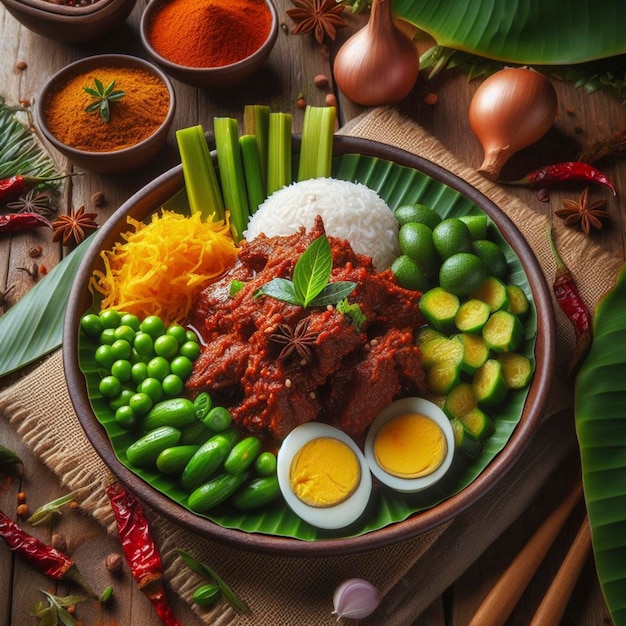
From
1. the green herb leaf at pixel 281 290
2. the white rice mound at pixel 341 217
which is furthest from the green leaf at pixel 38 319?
the green herb leaf at pixel 281 290

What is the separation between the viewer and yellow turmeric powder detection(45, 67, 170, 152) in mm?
4395

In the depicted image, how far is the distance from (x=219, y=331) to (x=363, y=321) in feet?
2.67

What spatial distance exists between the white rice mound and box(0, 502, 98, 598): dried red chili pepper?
6.35ft

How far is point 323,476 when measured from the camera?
3.23 metres

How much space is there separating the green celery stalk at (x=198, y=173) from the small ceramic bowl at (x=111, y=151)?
0.30 metres

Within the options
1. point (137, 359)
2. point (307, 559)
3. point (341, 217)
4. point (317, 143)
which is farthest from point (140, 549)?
point (317, 143)

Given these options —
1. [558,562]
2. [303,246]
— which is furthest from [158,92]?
[558,562]

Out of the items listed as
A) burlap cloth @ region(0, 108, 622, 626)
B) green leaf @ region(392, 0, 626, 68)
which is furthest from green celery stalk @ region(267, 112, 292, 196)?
burlap cloth @ region(0, 108, 622, 626)

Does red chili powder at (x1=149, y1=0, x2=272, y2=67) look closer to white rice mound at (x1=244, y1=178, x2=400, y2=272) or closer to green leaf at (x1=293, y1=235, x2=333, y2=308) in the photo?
white rice mound at (x1=244, y1=178, x2=400, y2=272)

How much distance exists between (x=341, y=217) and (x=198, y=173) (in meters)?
0.86

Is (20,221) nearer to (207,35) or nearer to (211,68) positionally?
(211,68)

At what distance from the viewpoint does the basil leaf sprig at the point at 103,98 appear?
437 centimetres

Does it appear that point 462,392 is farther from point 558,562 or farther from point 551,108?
point 551,108

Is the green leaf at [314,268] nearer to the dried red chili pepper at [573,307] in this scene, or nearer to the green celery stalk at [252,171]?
A: the green celery stalk at [252,171]
